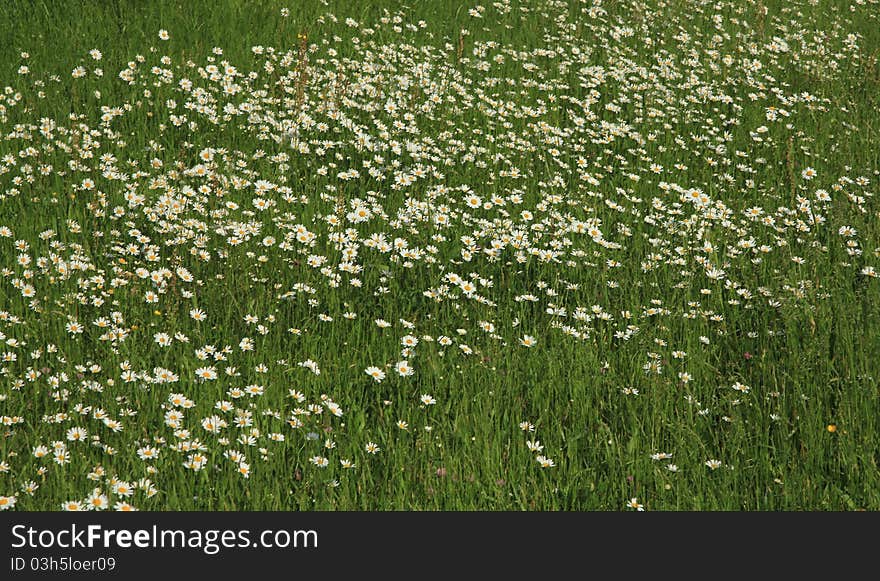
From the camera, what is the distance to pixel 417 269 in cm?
543

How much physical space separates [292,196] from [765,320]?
10.0 feet

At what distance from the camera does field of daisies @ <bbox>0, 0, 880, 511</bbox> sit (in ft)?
12.7

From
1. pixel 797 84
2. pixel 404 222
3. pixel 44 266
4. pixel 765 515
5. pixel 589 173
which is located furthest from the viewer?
pixel 797 84

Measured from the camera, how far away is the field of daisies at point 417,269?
3857mm

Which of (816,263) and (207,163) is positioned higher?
(207,163)

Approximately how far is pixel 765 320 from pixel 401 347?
6.78ft

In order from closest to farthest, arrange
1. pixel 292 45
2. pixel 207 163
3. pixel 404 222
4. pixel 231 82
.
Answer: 1. pixel 404 222
2. pixel 207 163
3. pixel 231 82
4. pixel 292 45

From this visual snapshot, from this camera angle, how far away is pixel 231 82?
24.1 feet

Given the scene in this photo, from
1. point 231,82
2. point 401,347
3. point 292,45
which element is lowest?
point 401,347

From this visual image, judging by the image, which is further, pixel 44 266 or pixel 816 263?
pixel 816 263

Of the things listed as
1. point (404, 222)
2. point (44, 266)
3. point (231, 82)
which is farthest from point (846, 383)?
point (231, 82)

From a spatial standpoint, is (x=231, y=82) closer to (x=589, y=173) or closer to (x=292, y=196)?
(x=292, y=196)

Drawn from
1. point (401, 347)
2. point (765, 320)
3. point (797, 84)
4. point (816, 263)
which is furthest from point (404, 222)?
point (797, 84)

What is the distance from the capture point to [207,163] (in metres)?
6.25
